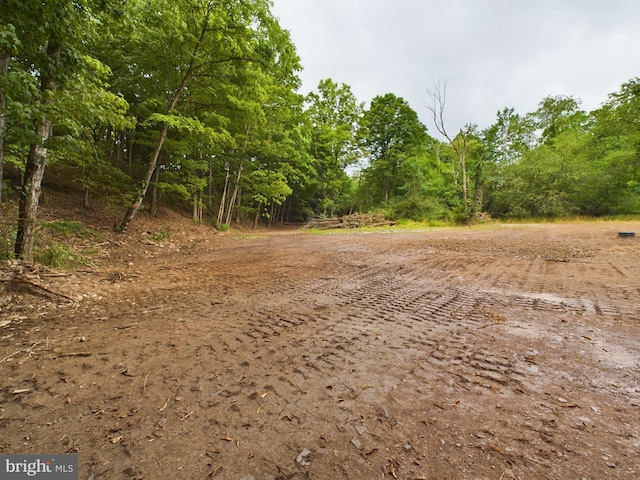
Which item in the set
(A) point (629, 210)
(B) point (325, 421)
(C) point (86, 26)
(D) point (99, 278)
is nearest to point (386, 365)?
(B) point (325, 421)

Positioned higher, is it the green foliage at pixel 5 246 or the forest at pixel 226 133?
the forest at pixel 226 133

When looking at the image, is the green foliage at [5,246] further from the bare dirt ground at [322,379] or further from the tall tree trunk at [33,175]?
the bare dirt ground at [322,379]

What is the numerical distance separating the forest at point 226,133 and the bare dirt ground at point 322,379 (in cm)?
271

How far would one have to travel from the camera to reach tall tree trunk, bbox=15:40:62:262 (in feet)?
12.7

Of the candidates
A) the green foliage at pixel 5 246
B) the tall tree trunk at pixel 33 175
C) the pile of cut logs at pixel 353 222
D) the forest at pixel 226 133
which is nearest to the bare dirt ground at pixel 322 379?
the green foliage at pixel 5 246

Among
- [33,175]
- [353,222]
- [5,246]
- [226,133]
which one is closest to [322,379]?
[5,246]

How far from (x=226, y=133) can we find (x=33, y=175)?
21.4 ft

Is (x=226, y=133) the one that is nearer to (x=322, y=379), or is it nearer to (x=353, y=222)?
(x=322, y=379)

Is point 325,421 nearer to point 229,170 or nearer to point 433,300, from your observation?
point 433,300

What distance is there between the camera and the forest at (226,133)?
153 inches

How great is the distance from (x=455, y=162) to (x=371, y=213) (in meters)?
11.9

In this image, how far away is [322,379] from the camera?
6.11 ft

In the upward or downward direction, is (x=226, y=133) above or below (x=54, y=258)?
above

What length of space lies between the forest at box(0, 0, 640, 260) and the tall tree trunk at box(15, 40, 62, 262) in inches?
0.8
